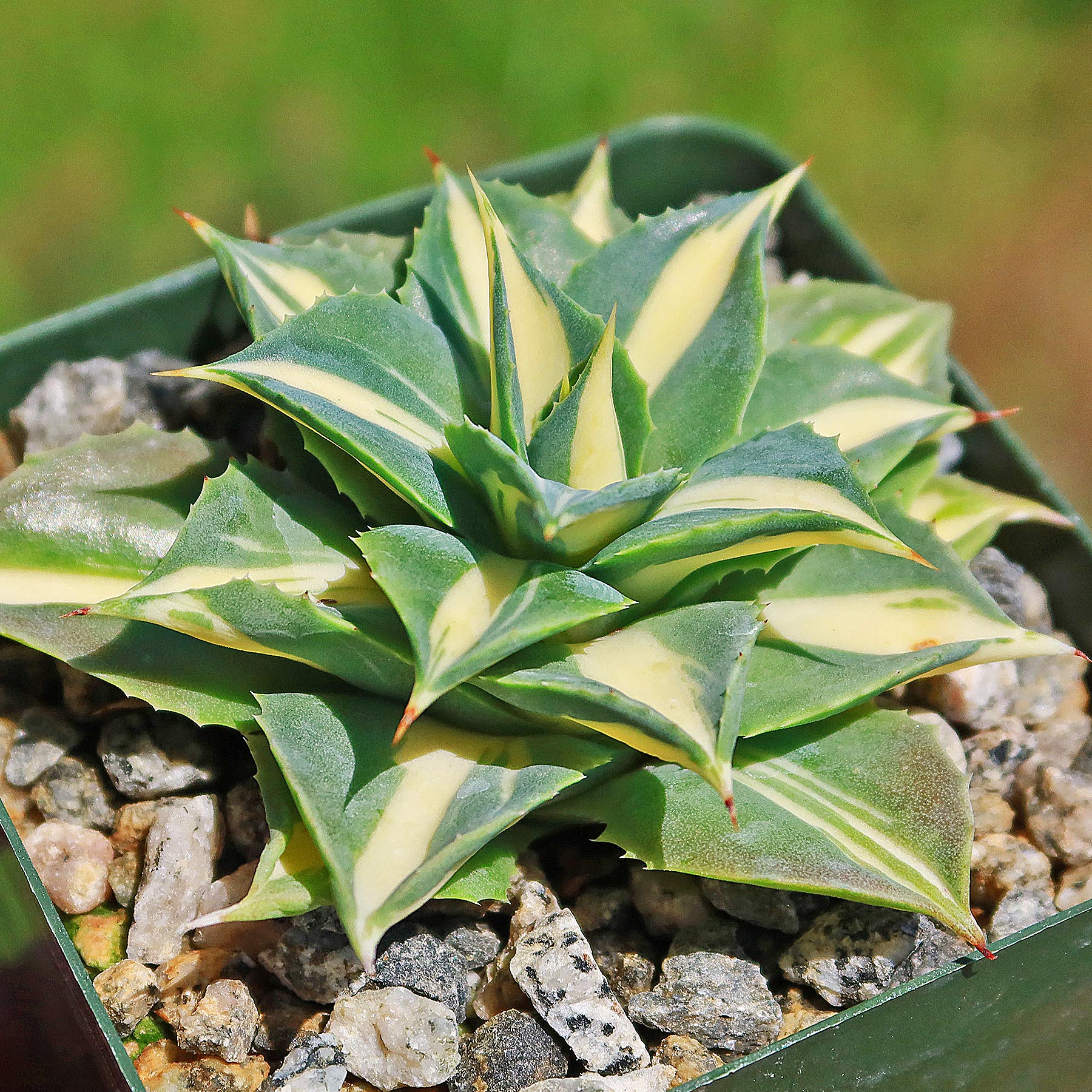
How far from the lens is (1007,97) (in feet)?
8.52

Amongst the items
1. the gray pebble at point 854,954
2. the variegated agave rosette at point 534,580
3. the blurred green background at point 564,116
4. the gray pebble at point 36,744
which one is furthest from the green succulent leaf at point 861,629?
the blurred green background at point 564,116

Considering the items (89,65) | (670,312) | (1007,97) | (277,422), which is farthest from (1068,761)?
(89,65)

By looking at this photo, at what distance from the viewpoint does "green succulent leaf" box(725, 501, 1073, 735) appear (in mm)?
1045

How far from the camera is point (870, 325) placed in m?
1.44

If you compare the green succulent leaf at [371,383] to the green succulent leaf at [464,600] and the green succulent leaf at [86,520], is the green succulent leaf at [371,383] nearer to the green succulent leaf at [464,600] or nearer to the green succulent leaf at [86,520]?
the green succulent leaf at [464,600]

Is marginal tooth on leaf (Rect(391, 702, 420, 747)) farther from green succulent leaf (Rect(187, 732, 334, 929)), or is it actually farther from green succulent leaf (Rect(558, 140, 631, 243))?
green succulent leaf (Rect(558, 140, 631, 243))

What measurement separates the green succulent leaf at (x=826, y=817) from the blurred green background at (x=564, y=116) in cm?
128

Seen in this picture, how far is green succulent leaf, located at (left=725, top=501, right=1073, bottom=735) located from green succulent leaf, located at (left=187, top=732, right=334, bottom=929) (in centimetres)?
37

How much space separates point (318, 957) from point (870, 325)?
2.90 ft

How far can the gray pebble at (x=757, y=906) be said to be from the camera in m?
1.14

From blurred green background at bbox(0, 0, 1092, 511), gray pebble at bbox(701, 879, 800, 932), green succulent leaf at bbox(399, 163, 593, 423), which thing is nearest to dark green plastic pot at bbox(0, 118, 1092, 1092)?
gray pebble at bbox(701, 879, 800, 932)

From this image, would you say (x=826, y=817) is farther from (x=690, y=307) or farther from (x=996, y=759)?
(x=690, y=307)

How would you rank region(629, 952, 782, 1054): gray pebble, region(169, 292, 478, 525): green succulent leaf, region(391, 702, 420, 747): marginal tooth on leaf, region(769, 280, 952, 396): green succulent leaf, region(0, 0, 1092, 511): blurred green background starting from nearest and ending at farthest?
1. region(391, 702, 420, 747): marginal tooth on leaf
2. region(169, 292, 478, 525): green succulent leaf
3. region(629, 952, 782, 1054): gray pebble
4. region(769, 280, 952, 396): green succulent leaf
5. region(0, 0, 1092, 511): blurred green background

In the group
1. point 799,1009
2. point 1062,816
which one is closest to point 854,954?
point 799,1009
